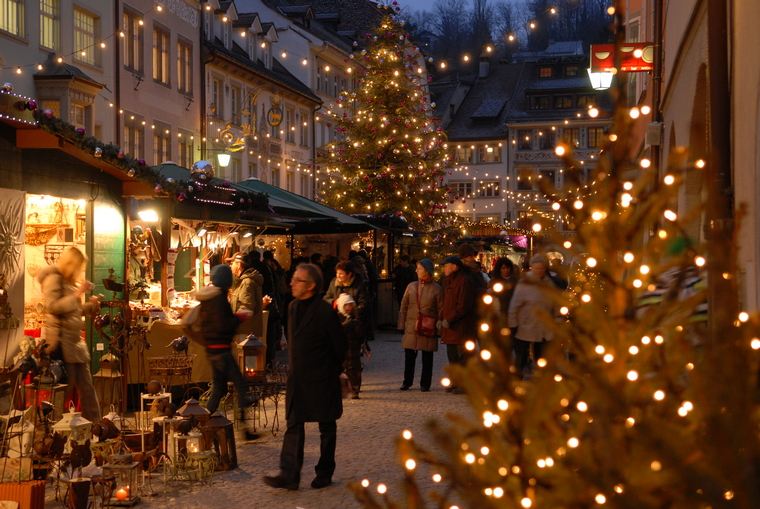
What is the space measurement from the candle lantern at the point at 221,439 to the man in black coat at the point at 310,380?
0.85 meters

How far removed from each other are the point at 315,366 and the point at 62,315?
281 centimetres

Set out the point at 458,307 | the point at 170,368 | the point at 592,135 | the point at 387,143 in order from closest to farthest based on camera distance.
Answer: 1. the point at 170,368
2. the point at 458,307
3. the point at 387,143
4. the point at 592,135

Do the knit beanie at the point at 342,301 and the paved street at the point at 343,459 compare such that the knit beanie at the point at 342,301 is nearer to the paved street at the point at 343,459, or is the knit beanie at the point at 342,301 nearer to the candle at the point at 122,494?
the paved street at the point at 343,459

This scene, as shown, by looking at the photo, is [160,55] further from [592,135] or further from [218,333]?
[592,135]

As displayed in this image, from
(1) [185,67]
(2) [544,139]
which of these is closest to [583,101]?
(2) [544,139]

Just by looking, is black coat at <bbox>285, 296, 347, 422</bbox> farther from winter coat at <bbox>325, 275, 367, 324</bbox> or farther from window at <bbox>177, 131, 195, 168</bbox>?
window at <bbox>177, 131, 195, 168</bbox>

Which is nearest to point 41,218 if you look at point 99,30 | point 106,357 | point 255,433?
point 106,357

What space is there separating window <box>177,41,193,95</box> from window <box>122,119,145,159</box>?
3.81 metres

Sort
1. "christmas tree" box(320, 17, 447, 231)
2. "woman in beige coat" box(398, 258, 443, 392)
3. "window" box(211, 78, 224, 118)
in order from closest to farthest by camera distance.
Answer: "woman in beige coat" box(398, 258, 443, 392) → "christmas tree" box(320, 17, 447, 231) → "window" box(211, 78, 224, 118)

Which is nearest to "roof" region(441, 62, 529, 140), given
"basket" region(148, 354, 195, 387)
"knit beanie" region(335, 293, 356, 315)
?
"knit beanie" region(335, 293, 356, 315)

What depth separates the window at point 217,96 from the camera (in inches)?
1431

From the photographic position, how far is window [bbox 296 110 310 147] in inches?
1855

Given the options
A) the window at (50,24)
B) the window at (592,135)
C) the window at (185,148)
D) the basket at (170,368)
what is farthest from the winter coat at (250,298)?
the window at (592,135)

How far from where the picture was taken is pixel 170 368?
12.1 m
